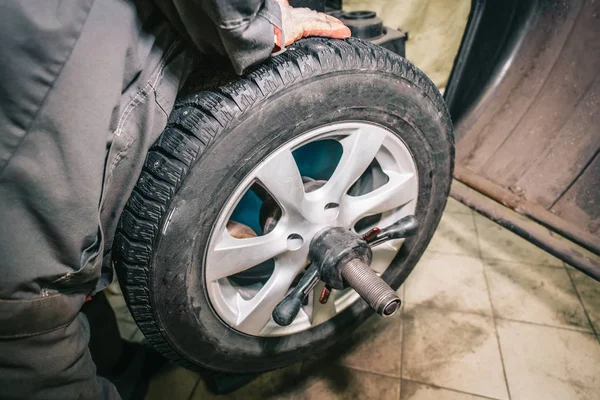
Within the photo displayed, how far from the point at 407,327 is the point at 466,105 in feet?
3.26

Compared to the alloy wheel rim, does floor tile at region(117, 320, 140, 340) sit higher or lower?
lower

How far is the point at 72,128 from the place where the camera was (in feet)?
1.52

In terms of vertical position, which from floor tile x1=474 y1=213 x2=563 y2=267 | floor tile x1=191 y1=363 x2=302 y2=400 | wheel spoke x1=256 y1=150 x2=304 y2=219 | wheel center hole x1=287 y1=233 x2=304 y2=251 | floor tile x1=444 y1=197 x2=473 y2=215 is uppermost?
wheel spoke x1=256 y1=150 x2=304 y2=219

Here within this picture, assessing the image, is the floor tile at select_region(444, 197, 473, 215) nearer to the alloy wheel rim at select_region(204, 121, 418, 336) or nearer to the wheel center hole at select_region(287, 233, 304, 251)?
the alloy wheel rim at select_region(204, 121, 418, 336)

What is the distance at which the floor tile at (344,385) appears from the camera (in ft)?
3.59

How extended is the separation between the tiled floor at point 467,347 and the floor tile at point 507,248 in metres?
0.01

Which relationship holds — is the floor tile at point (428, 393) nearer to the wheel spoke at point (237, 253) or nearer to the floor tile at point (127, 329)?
the wheel spoke at point (237, 253)

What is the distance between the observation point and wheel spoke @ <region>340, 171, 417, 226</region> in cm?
90

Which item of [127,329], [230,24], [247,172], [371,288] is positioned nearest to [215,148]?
[247,172]

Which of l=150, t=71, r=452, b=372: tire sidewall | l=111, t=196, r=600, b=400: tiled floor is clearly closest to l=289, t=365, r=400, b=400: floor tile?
l=111, t=196, r=600, b=400: tiled floor

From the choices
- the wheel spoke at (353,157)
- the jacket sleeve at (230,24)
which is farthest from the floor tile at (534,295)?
the jacket sleeve at (230,24)

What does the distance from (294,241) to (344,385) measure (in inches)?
23.6

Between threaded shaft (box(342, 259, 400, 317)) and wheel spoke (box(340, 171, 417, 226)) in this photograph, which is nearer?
threaded shaft (box(342, 259, 400, 317))

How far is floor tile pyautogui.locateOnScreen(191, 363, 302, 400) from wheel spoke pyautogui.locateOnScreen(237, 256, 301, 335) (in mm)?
378
